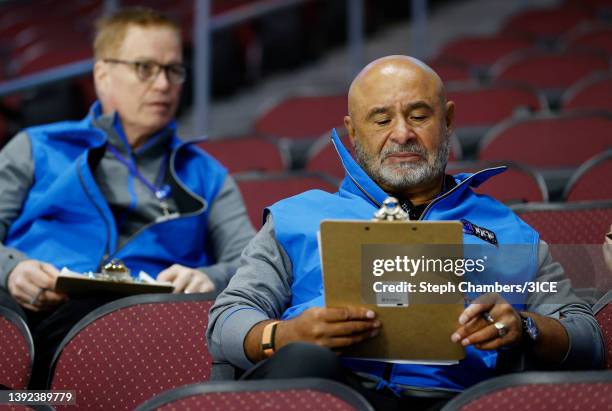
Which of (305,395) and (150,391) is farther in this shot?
(150,391)

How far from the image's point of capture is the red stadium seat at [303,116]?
372 cm

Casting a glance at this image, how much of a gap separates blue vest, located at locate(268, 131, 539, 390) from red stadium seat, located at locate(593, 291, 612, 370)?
0.14 meters

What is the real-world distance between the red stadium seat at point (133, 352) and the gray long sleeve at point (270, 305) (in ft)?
0.69

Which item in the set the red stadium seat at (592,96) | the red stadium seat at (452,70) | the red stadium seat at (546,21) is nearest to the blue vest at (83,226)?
the red stadium seat at (592,96)

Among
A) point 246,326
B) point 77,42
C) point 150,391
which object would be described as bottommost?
point 150,391

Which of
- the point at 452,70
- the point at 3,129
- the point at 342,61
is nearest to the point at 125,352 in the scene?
the point at 3,129

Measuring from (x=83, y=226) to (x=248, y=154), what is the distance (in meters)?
1.03

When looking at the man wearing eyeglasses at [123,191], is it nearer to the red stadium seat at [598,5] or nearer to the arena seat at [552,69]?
the arena seat at [552,69]

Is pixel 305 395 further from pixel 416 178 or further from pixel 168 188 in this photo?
pixel 168 188

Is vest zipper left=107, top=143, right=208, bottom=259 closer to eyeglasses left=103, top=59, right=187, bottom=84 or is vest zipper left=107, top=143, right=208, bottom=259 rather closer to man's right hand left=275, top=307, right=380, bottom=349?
eyeglasses left=103, top=59, right=187, bottom=84

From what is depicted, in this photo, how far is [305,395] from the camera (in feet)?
4.33

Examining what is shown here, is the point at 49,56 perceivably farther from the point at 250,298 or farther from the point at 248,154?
the point at 250,298

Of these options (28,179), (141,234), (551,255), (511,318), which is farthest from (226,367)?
(28,179)

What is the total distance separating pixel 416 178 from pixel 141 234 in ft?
2.36
